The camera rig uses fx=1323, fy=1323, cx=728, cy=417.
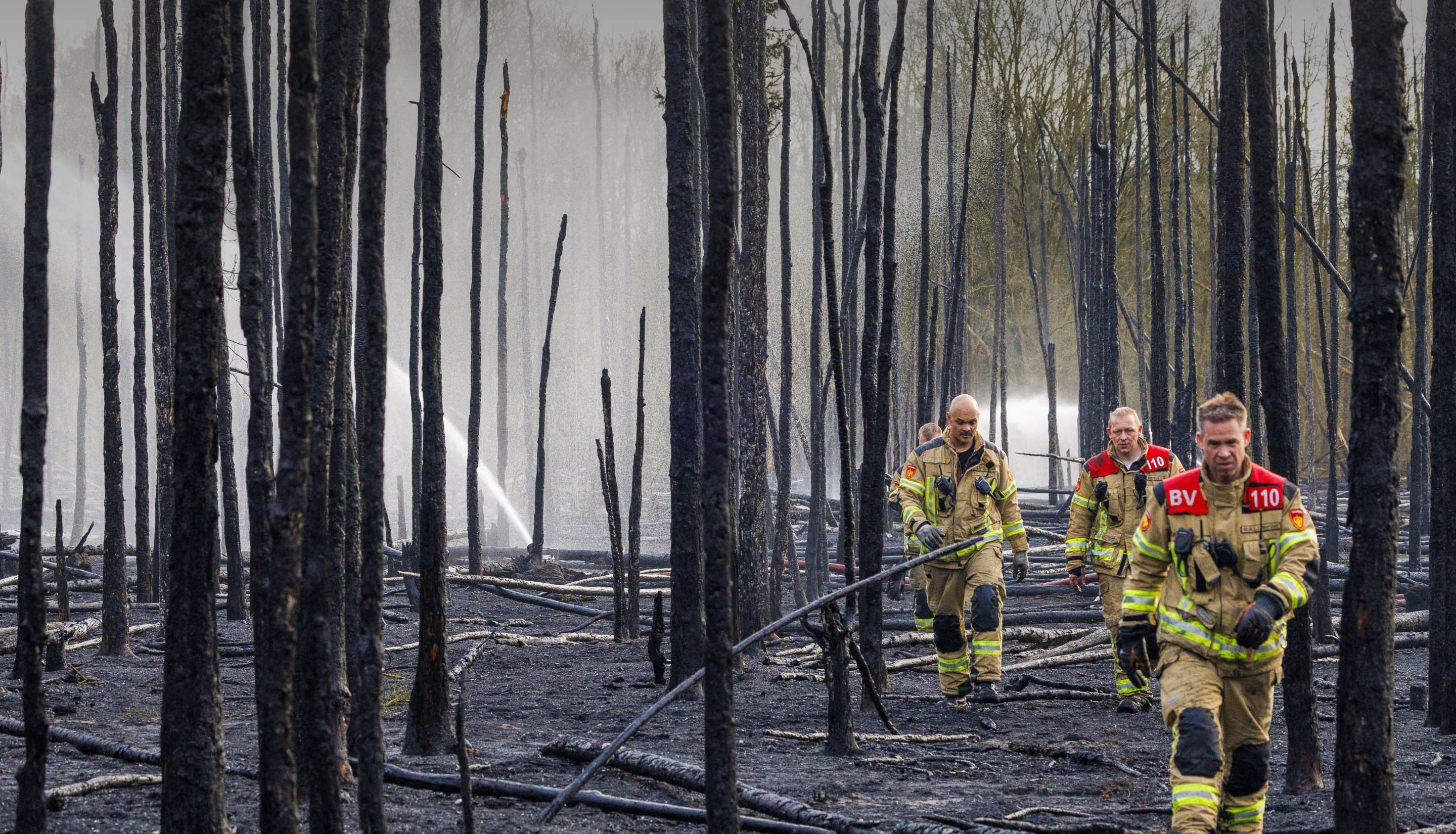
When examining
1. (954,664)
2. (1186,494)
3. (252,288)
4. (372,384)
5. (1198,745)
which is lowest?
(954,664)

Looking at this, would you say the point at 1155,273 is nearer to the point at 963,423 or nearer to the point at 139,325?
the point at 963,423

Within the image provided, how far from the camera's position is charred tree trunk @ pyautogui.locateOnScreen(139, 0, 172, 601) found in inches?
316

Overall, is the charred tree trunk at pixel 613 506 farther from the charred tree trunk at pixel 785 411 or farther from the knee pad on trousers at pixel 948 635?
the knee pad on trousers at pixel 948 635

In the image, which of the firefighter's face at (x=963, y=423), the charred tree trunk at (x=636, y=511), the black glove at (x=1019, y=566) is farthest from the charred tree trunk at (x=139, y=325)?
the black glove at (x=1019, y=566)

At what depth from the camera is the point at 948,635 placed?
25.2ft

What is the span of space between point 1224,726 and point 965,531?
3.46m

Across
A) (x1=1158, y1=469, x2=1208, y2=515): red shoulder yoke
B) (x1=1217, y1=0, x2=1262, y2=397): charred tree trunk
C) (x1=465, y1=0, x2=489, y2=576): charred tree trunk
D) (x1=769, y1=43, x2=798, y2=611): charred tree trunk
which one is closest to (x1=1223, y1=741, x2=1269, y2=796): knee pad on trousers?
(x1=1158, y1=469, x2=1208, y2=515): red shoulder yoke

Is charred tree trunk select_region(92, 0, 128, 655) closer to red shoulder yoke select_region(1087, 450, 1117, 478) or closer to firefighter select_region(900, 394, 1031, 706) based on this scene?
firefighter select_region(900, 394, 1031, 706)

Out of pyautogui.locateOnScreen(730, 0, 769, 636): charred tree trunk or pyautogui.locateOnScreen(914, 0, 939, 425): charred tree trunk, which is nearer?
pyautogui.locateOnScreen(730, 0, 769, 636): charred tree trunk

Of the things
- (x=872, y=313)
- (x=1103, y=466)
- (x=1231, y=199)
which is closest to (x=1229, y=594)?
(x=1231, y=199)

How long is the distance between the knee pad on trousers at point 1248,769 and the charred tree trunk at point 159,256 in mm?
5799

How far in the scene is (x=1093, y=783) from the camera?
5.48 metres

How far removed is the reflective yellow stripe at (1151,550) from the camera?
4.48 metres

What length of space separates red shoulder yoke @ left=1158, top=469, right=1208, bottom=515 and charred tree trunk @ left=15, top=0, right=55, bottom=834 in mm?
3436
